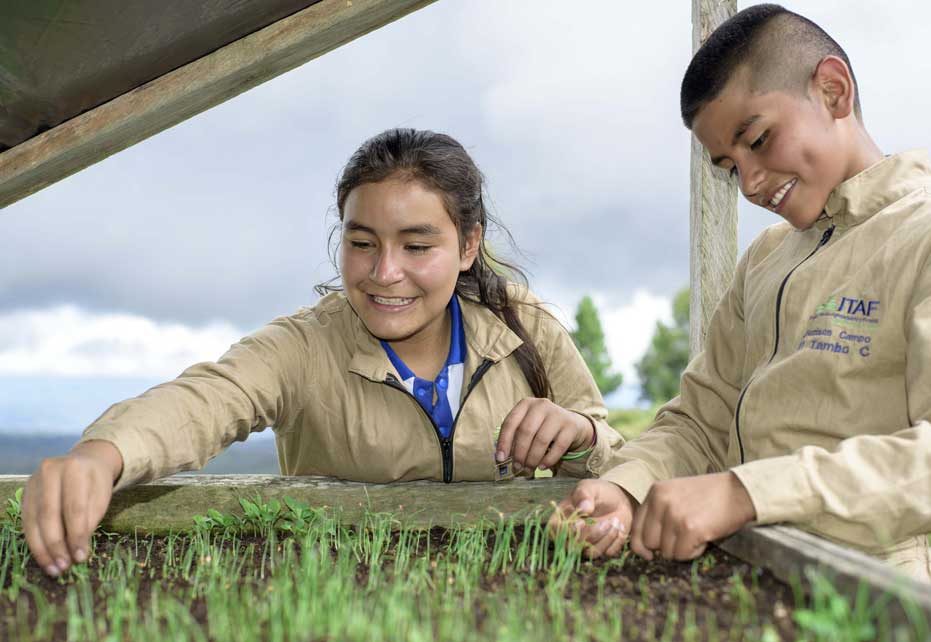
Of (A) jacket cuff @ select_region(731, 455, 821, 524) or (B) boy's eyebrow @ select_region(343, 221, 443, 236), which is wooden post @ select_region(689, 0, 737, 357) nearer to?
(B) boy's eyebrow @ select_region(343, 221, 443, 236)

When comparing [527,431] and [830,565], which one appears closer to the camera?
[830,565]

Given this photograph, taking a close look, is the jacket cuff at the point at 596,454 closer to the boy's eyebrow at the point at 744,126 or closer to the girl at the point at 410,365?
the girl at the point at 410,365

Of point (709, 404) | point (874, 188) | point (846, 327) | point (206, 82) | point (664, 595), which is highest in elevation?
point (206, 82)

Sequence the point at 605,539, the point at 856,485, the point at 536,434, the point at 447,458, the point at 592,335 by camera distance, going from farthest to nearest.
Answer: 1. the point at 592,335
2. the point at 447,458
3. the point at 536,434
4. the point at 605,539
5. the point at 856,485

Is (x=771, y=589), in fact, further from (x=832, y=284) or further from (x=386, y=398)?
(x=386, y=398)

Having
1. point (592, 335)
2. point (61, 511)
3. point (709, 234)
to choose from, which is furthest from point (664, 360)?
point (61, 511)

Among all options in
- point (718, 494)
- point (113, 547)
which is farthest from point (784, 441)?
point (113, 547)

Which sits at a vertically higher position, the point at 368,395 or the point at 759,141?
the point at 759,141

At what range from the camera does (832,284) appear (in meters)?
1.89

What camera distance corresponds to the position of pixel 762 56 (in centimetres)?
199

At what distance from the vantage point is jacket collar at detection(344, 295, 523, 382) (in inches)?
96.7

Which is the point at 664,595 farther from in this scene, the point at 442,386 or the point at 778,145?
the point at 442,386

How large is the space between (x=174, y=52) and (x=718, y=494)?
2.04 metres

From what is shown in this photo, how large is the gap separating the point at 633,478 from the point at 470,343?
0.85m
